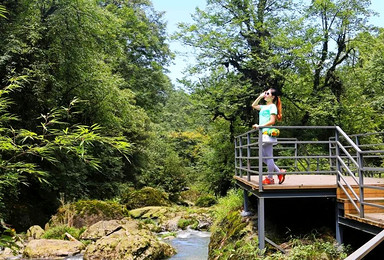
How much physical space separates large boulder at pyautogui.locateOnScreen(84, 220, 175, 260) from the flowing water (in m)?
0.57

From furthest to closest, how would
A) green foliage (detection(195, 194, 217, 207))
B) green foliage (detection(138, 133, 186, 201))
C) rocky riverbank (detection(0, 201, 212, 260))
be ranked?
green foliage (detection(138, 133, 186, 201)) → green foliage (detection(195, 194, 217, 207)) → rocky riverbank (detection(0, 201, 212, 260))

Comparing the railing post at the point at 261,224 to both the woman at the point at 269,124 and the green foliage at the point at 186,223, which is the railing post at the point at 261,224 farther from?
the green foliage at the point at 186,223

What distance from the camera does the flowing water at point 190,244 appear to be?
9669 millimetres

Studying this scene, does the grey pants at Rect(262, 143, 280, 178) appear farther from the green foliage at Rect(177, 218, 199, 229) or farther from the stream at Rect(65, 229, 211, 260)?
the green foliage at Rect(177, 218, 199, 229)

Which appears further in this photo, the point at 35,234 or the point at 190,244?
the point at 190,244

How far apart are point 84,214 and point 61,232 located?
4.52ft

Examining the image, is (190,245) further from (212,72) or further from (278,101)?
(212,72)

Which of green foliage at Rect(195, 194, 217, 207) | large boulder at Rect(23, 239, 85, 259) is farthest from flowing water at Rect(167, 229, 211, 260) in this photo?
green foliage at Rect(195, 194, 217, 207)

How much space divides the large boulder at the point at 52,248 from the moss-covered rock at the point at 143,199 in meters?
8.27

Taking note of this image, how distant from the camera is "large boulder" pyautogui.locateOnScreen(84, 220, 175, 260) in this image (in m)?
8.60

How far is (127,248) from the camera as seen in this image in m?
8.68

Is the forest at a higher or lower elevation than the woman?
higher

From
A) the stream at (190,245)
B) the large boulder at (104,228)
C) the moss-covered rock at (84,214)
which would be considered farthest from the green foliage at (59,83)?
the stream at (190,245)

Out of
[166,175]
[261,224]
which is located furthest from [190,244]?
[166,175]
